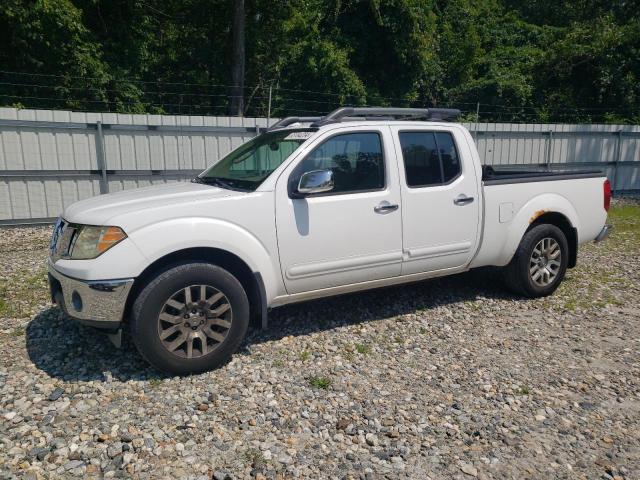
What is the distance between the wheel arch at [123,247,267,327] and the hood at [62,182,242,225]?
37 cm

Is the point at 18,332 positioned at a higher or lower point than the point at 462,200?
lower

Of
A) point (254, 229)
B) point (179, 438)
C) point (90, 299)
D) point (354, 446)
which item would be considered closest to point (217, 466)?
point (179, 438)

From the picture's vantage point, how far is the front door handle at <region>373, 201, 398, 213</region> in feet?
14.4

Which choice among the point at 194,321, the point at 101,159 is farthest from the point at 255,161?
the point at 101,159

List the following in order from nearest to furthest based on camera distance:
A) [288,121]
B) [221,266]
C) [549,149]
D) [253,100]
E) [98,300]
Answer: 1. [98,300]
2. [221,266]
3. [288,121]
4. [549,149]
5. [253,100]

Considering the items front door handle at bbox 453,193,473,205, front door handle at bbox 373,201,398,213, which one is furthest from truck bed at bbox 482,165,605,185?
front door handle at bbox 373,201,398,213

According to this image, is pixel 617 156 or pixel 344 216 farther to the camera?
pixel 617 156

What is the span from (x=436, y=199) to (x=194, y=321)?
2395 mm

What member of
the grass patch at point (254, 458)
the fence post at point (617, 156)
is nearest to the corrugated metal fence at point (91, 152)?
the grass patch at point (254, 458)

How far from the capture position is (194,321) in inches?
146

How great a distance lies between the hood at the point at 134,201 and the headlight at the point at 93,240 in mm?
55

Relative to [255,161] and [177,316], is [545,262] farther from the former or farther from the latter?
[177,316]

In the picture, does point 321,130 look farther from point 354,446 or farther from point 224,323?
point 354,446

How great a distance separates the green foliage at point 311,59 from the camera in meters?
15.2
